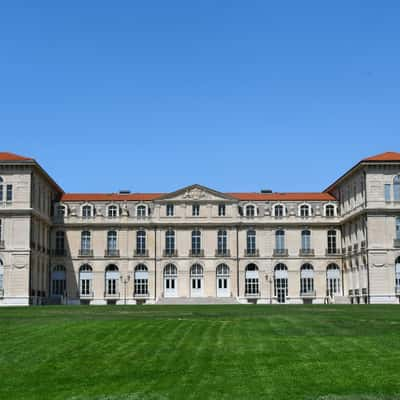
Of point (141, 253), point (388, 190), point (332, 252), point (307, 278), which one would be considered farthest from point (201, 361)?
point (332, 252)

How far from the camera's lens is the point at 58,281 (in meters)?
82.3

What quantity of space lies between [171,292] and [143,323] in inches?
1877

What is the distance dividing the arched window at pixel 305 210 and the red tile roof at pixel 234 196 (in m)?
0.78

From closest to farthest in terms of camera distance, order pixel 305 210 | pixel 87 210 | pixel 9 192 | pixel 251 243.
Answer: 1. pixel 9 192
2. pixel 251 243
3. pixel 87 210
4. pixel 305 210

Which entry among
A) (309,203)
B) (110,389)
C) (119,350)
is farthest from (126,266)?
(110,389)

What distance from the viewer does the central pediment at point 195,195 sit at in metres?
82.8

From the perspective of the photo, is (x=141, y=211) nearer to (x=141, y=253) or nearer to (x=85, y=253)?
(x=141, y=253)

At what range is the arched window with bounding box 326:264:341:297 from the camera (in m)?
82.2

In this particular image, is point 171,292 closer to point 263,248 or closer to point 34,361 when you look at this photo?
point 263,248

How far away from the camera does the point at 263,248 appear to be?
272 ft

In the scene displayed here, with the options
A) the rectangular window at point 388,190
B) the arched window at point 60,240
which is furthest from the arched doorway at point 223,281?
the rectangular window at point 388,190

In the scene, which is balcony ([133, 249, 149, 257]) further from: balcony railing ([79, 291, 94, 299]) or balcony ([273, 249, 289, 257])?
balcony ([273, 249, 289, 257])

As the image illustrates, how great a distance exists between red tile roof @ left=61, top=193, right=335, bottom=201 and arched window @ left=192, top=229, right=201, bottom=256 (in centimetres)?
565

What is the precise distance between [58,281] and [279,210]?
994 inches
